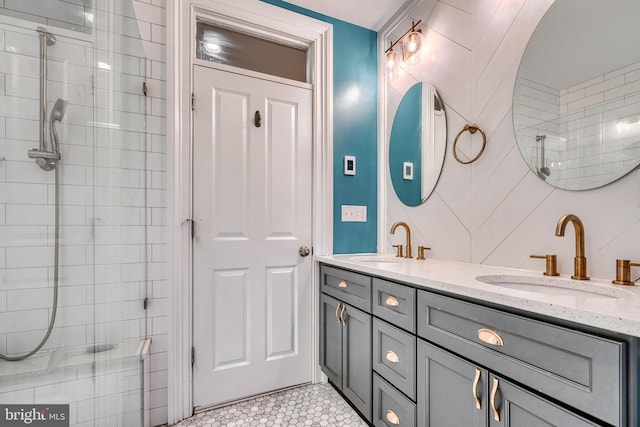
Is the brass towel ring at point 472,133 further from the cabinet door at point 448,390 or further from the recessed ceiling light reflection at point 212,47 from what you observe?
the recessed ceiling light reflection at point 212,47

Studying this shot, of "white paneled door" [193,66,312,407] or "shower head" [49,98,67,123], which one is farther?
"white paneled door" [193,66,312,407]

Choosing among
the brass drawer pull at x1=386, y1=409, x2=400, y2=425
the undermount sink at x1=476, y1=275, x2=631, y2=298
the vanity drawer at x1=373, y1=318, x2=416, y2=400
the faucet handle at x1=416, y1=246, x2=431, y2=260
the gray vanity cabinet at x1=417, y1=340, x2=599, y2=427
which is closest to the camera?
the gray vanity cabinet at x1=417, y1=340, x2=599, y2=427

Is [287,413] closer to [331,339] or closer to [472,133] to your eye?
[331,339]

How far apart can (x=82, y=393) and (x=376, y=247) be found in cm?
178

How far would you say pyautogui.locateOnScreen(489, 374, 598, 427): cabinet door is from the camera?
2.40 ft

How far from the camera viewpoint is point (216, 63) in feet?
5.94

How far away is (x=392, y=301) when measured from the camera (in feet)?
4.35

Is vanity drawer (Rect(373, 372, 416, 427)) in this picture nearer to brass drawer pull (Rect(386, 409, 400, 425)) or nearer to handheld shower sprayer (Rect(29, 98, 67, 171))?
brass drawer pull (Rect(386, 409, 400, 425))

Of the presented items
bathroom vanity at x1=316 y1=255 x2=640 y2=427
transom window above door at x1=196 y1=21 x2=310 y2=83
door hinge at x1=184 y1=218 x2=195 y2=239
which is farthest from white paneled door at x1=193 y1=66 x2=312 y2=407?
bathroom vanity at x1=316 y1=255 x2=640 y2=427

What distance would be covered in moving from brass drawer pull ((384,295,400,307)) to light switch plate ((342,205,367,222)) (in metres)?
0.88

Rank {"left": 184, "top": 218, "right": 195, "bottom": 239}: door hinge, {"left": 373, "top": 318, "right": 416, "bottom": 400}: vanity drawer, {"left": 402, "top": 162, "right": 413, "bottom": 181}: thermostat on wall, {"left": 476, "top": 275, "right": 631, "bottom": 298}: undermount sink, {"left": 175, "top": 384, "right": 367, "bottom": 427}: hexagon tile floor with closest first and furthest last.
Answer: {"left": 476, "top": 275, "right": 631, "bottom": 298}: undermount sink < {"left": 373, "top": 318, "right": 416, "bottom": 400}: vanity drawer < {"left": 175, "top": 384, "right": 367, "bottom": 427}: hexagon tile floor < {"left": 184, "top": 218, "right": 195, "bottom": 239}: door hinge < {"left": 402, "top": 162, "right": 413, "bottom": 181}: thermostat on wall

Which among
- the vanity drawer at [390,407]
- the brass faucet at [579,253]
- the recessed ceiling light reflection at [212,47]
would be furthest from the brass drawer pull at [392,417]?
the recessed ceiling light reflection at [212,47]

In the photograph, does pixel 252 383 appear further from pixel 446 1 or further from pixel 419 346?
pixel 446 1

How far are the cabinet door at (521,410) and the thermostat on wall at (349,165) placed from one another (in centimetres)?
153
